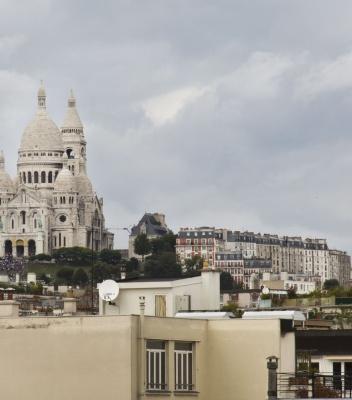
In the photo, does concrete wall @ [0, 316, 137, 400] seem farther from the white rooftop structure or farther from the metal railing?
the white rooftop structure

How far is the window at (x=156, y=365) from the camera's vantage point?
35125mm

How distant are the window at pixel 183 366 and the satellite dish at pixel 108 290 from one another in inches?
122

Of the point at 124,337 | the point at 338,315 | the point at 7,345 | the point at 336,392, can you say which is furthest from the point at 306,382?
the point at 338,315

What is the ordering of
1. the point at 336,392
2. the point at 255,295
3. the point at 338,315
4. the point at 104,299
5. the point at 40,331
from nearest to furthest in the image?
the point at 336,392, the point at 40,331, the point at 104,299, the point at 338,315, the point at 255,295

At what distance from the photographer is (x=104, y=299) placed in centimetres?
3919

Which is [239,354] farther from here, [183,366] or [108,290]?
[108,290]

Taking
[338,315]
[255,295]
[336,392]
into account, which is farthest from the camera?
[255,295]

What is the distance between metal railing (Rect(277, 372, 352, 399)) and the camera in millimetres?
33469

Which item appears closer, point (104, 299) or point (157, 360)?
point (157, 360)

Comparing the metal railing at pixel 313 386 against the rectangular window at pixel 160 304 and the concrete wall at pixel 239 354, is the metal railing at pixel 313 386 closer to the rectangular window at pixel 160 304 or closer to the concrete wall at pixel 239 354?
the concrete wall at pixel 239 354

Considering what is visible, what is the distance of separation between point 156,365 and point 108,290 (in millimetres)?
3688

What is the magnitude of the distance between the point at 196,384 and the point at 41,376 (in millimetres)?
2591

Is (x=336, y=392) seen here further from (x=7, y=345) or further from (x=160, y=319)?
(x=7, y=345)

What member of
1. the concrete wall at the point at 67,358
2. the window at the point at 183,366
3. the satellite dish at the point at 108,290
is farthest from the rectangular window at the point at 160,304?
the concrete wall at the point at 67,358
